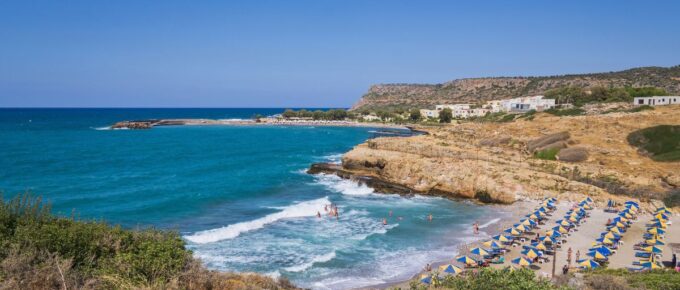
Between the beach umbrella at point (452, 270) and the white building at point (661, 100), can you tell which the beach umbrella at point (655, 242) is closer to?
the beach umbrella at point (452, 270)

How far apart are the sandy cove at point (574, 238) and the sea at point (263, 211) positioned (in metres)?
0.95

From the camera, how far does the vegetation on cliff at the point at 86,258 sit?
30.7 ft

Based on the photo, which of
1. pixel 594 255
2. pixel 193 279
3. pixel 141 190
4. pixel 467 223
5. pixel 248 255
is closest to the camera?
pixel 193 279

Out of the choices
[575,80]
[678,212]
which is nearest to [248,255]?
[678,212]

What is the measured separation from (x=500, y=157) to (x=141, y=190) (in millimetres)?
35090

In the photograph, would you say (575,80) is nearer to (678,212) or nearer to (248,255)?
(678,212)

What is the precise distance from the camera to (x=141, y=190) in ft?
132

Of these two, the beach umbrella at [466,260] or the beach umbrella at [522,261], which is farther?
the beach umbrella at [466,260]

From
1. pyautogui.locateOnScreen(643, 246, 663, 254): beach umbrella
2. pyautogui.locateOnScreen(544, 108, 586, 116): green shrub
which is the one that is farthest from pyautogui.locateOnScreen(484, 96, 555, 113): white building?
pyautogui.locateOnScreen(643, 246, 663, 254): beach umbrella

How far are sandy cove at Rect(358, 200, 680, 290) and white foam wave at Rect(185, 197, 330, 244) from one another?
11.2 metres

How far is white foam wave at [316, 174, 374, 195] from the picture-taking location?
4117cm

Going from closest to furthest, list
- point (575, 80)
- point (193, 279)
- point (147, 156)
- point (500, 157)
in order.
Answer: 1. point (193, 279)
2. point (500, 157)
3. point (147, 156)
4. point (575, 80)

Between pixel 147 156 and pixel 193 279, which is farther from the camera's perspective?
pixel 147 156

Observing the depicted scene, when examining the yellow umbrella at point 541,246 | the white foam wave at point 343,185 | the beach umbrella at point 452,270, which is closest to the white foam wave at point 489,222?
the yellow umbrella at point 541,246
